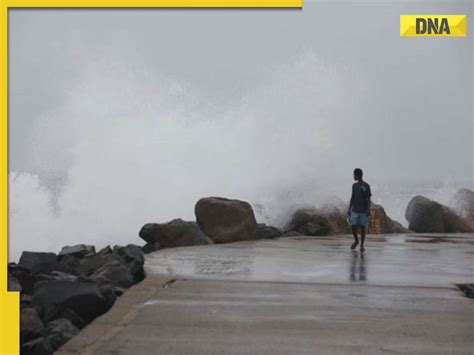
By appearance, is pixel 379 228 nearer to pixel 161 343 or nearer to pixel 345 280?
pixel 345 280

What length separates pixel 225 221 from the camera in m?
14.0

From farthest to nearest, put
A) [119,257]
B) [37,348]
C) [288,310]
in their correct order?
[119,257] < [288,310] < [37,348]

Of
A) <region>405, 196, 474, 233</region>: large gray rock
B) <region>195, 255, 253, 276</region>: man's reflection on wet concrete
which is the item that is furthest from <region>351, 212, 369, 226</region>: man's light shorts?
<region>405, 196, 474, 233</region>: large gray rock

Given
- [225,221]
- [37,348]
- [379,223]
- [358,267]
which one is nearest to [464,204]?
[379,223]

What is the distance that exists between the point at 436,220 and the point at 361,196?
981cm

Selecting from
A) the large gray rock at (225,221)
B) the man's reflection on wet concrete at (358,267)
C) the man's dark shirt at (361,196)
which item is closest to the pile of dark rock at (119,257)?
the large gray rock at (225,221)

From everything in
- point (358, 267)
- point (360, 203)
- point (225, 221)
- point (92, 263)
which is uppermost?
point (360, 203)

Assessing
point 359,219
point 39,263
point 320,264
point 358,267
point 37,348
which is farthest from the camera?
point 359,219

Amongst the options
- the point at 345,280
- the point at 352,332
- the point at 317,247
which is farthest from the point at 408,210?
the point at 352,332

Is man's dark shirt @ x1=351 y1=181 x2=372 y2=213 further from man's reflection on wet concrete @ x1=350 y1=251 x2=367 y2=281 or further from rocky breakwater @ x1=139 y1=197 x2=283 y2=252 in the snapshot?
Answer: rocky breakwater @ x1=139 y1=197 x2=283 y2=252

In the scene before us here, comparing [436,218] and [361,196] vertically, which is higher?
[361,196]

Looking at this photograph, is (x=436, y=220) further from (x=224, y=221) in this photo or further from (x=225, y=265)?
(x=225, y=265)

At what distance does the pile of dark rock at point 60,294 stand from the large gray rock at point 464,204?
15839mm

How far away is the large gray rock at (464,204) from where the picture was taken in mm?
21391
